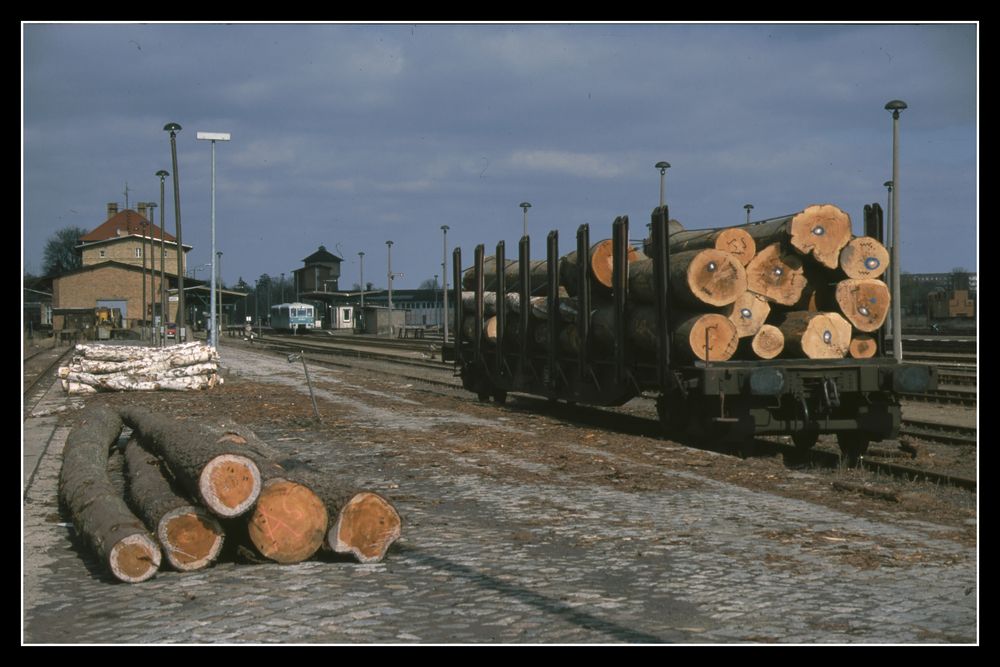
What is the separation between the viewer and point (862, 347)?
13.2 m

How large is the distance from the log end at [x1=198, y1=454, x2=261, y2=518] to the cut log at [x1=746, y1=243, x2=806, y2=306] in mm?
7683

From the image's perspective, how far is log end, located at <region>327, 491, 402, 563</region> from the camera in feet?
23.9

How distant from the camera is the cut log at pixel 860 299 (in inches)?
516

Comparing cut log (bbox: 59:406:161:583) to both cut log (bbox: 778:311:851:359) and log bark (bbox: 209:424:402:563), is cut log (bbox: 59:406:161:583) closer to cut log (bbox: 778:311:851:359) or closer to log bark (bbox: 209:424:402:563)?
log bark (bbox: 209:424:402:563)

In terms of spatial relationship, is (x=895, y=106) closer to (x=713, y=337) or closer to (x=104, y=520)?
(x=713, y=337)

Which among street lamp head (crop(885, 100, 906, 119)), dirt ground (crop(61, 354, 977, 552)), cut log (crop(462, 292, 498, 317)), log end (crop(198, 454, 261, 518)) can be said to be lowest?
dirt ground (crop(61, 354, 977, 552))

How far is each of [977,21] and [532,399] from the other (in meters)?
17.3

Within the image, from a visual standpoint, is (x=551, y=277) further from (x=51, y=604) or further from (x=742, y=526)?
(x=51, y=604)

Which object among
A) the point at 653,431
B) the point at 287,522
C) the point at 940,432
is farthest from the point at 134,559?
the point at 940,432

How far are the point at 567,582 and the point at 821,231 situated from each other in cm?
763

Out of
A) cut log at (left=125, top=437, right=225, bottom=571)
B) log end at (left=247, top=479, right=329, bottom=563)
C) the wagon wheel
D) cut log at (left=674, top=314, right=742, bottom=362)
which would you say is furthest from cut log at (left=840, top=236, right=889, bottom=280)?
cut log at (left=125, top=437, right=225, bottom=571)

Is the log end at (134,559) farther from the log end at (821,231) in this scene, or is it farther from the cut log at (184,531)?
the log end at (821,231)

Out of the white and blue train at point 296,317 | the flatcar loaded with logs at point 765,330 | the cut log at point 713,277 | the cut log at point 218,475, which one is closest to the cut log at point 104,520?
the cut log at point 218,475

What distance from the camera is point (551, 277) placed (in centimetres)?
1766
